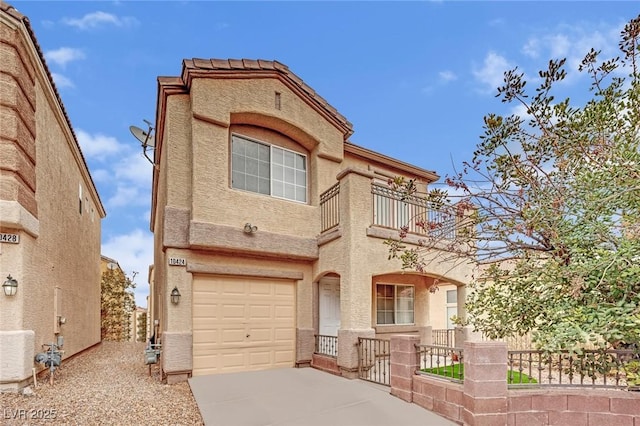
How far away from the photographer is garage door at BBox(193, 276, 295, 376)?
8.98 meters

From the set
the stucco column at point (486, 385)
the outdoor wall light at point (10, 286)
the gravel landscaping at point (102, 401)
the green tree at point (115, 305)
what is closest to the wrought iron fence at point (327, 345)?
the gravel landscaping at point (102, 401)

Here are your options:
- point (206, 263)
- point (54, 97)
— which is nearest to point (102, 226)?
point (54, 97)

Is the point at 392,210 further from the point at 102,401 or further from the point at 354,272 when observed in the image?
the point at 102,401

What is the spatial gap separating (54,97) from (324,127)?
23.3 feet

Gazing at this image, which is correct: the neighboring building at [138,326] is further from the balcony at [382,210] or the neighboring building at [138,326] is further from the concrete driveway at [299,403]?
the balcony at [382,210]

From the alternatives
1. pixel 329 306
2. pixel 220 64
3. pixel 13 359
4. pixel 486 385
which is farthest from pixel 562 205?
pixel 13 359

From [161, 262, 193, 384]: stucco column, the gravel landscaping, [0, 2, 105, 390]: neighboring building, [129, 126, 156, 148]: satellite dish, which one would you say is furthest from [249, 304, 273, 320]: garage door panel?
[129, 126, 156, 148]: satellite dish

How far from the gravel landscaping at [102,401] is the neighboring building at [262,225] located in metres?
0.95

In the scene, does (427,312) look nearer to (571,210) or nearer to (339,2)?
(571,210)

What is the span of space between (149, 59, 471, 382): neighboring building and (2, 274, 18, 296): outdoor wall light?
2683 mm

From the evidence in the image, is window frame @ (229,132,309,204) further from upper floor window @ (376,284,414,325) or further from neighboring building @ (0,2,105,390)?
neighboring building @ (0,2,105,390)

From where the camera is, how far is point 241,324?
9516 mm

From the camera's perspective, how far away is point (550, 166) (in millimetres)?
6449

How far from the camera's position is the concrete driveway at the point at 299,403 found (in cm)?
588
